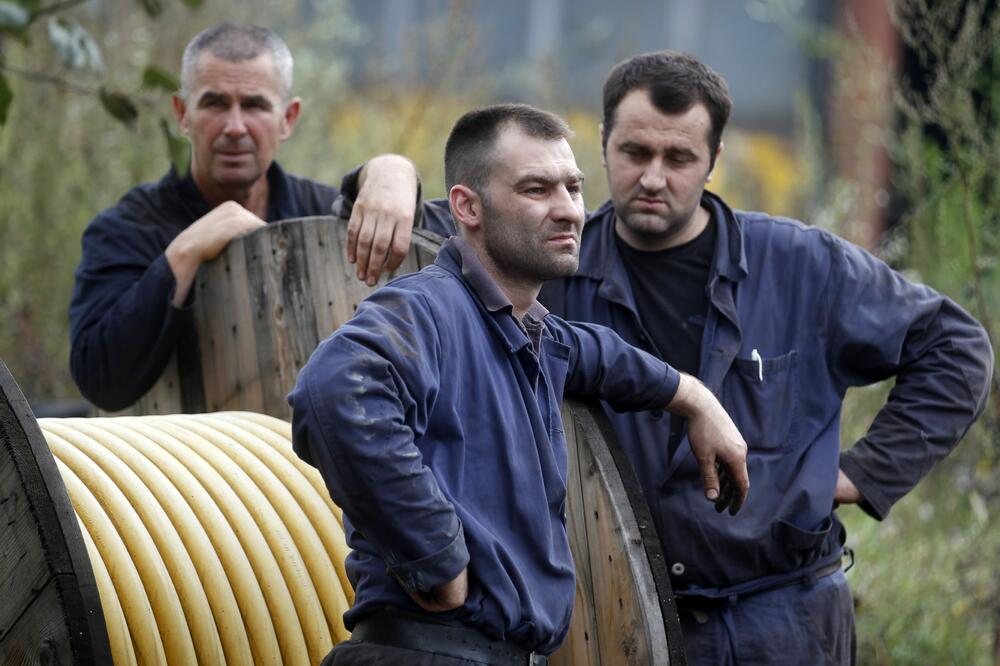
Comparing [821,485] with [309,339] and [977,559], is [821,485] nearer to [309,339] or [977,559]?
[309,339]

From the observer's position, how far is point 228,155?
4.94 metres

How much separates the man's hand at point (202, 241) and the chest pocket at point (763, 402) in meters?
1.64

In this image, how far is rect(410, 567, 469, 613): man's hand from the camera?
301cm

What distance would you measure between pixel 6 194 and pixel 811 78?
1198 cm

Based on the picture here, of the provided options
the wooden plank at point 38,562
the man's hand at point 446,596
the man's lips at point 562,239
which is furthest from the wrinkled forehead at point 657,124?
the wooden plank at point 38,562

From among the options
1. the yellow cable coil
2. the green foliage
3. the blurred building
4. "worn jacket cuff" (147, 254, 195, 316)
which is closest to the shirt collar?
the green foliage

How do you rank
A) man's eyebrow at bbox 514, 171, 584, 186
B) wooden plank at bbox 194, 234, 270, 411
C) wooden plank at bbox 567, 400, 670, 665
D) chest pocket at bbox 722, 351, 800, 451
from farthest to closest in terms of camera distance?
wooden plank at bbox 194, 234, 270, 411 < chest pocket at bbox 722, 351, 800, 451 < wooden plank at bbox 567, 400, 670, 665 < man's eyebrow at bbox 514, 171, 584, 186

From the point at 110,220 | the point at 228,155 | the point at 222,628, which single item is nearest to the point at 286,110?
the point at 228,155

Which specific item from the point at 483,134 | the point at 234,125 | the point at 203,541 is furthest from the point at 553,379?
the point at 234,125

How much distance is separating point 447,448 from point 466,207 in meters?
0.60

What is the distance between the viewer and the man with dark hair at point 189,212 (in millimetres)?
4699

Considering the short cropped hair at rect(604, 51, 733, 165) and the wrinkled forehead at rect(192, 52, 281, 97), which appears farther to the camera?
the wrinkled forehead at rect(192, 52, 281, 97)

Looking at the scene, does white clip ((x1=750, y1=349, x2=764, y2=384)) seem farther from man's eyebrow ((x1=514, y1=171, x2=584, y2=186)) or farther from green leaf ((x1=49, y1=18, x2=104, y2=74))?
green leaf ((x1=49, y1=18, x2=104, y2=74))

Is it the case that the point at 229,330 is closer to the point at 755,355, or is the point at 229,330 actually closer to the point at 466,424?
the point at 755,355
